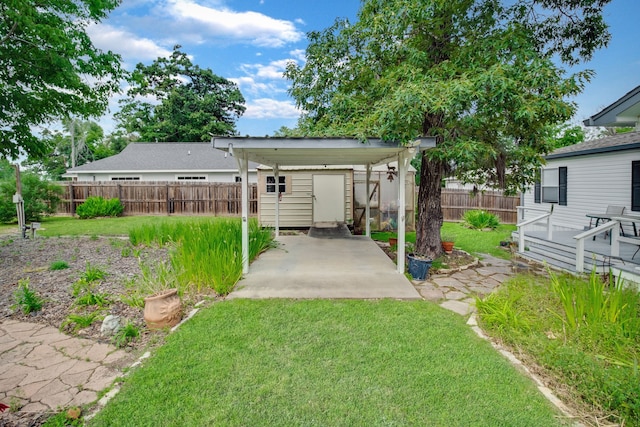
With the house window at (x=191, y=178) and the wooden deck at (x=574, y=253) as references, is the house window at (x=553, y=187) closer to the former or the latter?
the wooden deck at (x=574, y=253)

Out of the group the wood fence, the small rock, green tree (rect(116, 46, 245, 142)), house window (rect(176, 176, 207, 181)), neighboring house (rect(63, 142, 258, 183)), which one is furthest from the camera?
green tree (rect(116, 46, 245, 142))

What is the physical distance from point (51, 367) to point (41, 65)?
6854mm

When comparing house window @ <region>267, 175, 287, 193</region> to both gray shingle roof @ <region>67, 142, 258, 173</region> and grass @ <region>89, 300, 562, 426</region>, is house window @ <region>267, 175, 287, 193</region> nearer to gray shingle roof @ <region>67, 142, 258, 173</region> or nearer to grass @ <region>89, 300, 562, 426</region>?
gray shingle roof @ <region>67, 142, 258, 173</region>

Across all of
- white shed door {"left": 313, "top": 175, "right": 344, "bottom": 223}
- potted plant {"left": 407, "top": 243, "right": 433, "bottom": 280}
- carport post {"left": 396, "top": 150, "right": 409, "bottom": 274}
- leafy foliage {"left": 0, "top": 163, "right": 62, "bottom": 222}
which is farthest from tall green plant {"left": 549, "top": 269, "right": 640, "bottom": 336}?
leafy foliage {"left": 0, "top": 163, "right": 62, "bottom": 222}

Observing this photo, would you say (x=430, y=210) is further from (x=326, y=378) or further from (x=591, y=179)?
(x=591, y=179)

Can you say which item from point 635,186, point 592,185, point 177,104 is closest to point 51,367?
point 635,186

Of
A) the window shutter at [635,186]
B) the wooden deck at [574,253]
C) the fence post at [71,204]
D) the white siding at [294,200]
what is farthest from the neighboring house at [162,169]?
the window shutter at [635,186]

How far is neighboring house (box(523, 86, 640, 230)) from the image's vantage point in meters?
7.58

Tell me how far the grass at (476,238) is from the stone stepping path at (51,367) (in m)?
7.43

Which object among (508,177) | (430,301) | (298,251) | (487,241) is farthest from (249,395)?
(487,241)

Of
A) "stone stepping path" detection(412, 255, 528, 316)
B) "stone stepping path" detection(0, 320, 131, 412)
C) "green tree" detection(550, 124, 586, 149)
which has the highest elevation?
"green tree" detection(550, 124, 586, 149)

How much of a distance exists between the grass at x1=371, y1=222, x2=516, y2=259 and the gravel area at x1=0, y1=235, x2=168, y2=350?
6.73 meters

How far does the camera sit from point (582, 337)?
2994mm

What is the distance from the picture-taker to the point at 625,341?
9.22ft
